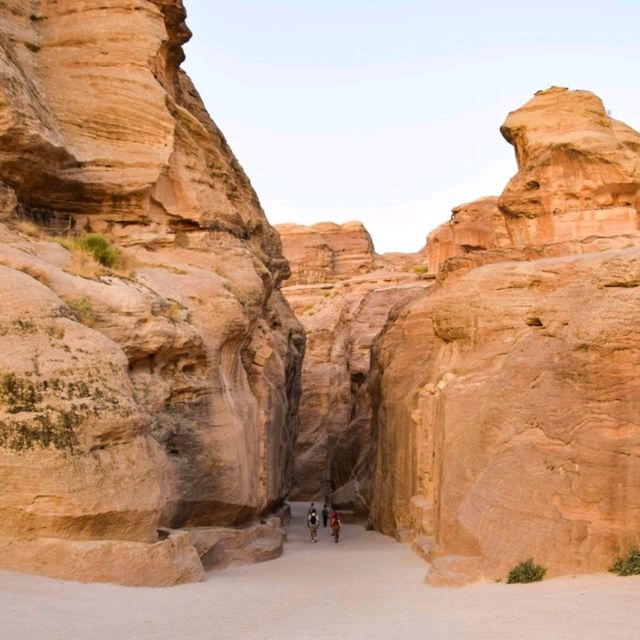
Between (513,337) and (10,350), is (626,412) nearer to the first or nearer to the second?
(513,337)

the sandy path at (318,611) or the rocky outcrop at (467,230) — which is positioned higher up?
the rocky outcrop at (467,230)

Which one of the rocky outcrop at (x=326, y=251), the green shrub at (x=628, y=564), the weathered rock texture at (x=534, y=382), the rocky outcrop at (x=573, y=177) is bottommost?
the green shrub at (x=628, y=564)

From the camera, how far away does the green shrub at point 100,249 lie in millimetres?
19422

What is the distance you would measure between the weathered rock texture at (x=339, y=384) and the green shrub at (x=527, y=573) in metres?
15.5

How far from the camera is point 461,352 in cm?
2036

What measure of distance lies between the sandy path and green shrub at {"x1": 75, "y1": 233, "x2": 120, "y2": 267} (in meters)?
7.33

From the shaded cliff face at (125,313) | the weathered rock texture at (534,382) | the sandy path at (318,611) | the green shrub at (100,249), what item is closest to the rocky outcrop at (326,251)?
the shaded cliff face at (125,313)

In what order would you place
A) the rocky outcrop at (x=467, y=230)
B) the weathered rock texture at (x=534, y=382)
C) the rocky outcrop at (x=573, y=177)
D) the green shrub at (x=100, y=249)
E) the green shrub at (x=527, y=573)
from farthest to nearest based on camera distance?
the rocky outcrop at (x=467, y=230) → the rocky outcrop at (x=573, y=177) → the green shrub at (x=100, y=249) → the weathered rock texture at (x=534, y=382) → the green shrub at (x=527, y=573)

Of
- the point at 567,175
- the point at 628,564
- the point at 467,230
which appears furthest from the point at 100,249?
the point at 467,230

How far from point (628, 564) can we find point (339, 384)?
3141 centimetres

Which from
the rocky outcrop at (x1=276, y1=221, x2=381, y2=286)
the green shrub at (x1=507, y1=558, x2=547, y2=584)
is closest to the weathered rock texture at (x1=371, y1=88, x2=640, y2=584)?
the green shrub at (x1=507, y1=558, x2=547, y2=584)

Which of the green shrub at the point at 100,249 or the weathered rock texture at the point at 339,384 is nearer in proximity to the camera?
the green shrub at the point at 100,249

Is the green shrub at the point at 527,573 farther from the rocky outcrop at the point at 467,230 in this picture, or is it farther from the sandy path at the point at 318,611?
the rocky outcrop at the point at 467,230

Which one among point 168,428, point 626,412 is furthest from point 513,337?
point 168,428
